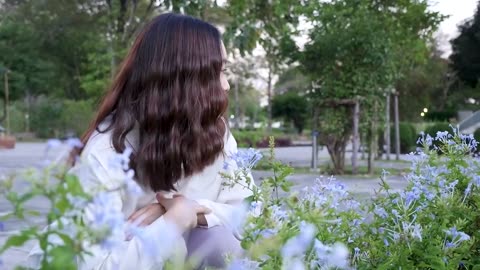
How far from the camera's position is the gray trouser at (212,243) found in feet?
4.66

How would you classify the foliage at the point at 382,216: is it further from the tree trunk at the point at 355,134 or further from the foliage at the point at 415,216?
the tree trunk at the point at 355,134

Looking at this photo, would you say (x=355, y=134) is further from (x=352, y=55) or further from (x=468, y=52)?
(x=468, y=52)

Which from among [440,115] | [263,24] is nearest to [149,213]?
[263,24]

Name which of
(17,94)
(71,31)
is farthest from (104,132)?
(17,94)

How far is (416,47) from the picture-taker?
40.6 ft

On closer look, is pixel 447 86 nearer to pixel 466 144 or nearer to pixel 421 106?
pixel 421 106

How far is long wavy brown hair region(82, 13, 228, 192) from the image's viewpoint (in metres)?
1.48

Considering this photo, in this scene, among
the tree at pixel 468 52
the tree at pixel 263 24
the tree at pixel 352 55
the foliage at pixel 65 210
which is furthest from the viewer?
the tree at pixel 468 52

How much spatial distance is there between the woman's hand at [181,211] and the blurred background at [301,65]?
419mm

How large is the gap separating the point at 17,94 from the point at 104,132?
110ft

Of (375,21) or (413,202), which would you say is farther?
(375,21)

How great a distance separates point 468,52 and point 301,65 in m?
21.6

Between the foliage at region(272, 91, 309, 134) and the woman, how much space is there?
119 ft

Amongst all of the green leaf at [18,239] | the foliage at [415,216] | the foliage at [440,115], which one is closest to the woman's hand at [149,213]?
the foliage at [415,216]
